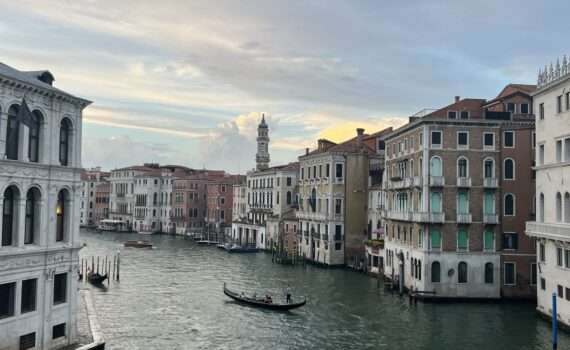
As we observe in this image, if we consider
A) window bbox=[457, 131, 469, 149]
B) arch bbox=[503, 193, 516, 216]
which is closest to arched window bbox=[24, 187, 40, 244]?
window bbox=[457, 131, 469, 149]

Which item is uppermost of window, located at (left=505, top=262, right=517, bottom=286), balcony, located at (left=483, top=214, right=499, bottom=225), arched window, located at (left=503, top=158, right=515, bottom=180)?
arched window, located at (left=503, top=158, right=515, bottom=180)

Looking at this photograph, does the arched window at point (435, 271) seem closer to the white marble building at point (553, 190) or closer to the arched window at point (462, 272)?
the arched window at point (462, 272)

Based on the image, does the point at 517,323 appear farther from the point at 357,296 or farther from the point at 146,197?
the point at 146,197

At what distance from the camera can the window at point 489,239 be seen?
30.2m

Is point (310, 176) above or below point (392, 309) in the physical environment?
above

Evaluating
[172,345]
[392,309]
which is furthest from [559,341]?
[172,345]

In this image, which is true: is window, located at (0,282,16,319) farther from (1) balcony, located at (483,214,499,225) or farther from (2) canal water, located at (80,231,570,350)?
(1) balcony, located at (483,214,499,225)

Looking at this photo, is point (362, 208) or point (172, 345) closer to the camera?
point (172, 345)

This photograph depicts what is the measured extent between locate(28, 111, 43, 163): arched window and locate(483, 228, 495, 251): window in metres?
22.1

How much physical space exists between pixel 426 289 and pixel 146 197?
69888 mm

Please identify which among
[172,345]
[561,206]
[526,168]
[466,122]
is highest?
[466,122]

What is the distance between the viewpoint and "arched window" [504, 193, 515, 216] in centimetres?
→ 3028

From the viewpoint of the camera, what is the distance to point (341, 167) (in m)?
46.4

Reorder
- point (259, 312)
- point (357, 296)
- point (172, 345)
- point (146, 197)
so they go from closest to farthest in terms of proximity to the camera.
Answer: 1. point (172, 345)
2. point (259, 312)
3. point (357, 296)
4. point (146, 197)
